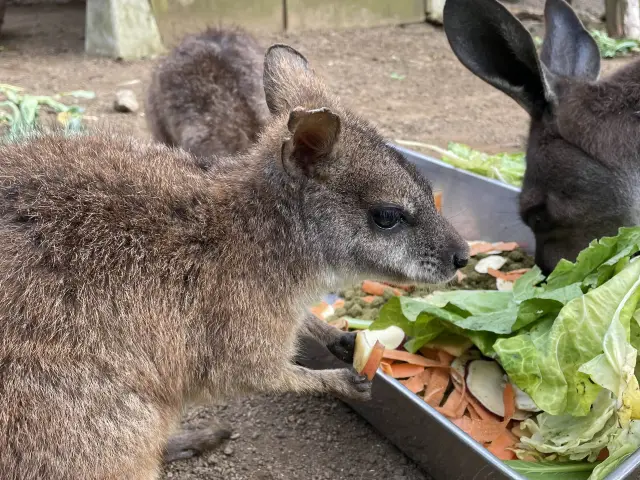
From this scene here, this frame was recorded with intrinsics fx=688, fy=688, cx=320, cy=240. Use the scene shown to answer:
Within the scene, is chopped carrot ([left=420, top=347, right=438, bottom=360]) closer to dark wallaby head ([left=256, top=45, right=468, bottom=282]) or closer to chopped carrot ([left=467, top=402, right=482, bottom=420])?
chopped carrot ([left=467, top=402, right=482, bottom=420])

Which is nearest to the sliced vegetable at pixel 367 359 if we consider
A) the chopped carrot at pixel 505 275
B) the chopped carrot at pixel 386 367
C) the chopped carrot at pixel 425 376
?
the chopped carrot at pixel 386 367

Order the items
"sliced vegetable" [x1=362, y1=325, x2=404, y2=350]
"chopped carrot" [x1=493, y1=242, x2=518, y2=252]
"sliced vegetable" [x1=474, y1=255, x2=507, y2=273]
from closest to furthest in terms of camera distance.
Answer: "sliced vegetable" [x1=362, y1=325, x2=404, y2=350]
"sliced vegetable" [x1=474, y1=255, x2=507, y2=273]
"chopped carrot" [x1=493, y1=242, x2=518, y2=252]

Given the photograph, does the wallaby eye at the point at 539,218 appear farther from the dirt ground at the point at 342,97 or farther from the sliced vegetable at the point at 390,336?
the dirt ground at the point at 342,97

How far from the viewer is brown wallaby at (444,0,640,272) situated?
2938mm

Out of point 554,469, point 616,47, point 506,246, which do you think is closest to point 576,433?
point 554,469

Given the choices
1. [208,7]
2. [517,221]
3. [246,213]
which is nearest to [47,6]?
[208,7]

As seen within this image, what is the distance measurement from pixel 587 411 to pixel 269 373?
3.60 feet

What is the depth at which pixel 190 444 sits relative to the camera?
2789 millimetres

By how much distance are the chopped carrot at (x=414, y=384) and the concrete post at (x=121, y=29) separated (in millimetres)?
6389

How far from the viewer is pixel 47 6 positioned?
1114cm

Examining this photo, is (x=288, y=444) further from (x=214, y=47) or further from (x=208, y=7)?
(x=208, y=7)

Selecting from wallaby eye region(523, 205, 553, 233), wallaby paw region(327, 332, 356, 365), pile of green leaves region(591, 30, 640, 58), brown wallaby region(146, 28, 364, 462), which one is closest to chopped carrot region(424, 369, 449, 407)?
wallaby paw region(327, 332, 356, 365)

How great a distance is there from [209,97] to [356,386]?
2468 millimetres

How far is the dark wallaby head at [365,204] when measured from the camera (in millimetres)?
2230
